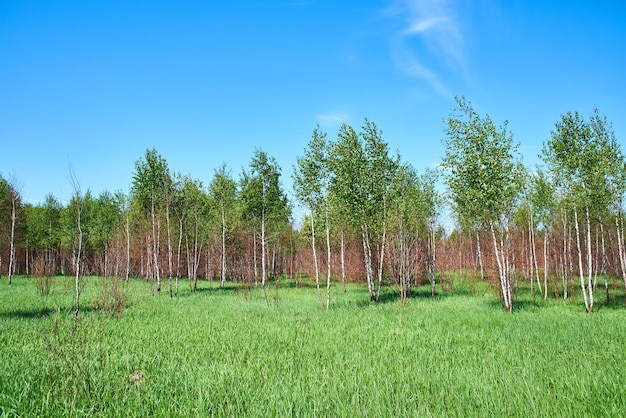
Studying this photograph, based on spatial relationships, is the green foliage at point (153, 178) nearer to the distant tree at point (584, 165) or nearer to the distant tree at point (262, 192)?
the distant tree at point (262, 192)

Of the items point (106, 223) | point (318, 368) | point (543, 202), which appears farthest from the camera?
point (106, 223)

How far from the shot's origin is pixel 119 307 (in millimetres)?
14445

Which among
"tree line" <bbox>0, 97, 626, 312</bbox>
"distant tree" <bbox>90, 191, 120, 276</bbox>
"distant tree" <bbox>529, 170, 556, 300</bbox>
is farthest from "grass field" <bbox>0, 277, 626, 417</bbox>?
"distant tree" <bbox>90, 191, 120, 276</bbox>

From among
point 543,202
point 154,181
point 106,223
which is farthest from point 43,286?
point 543,202

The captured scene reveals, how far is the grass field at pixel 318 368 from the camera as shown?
5168 millimetres

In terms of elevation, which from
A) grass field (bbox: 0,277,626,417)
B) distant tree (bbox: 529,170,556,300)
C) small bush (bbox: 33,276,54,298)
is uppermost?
distant tree (bbox: 529,170,556,300)

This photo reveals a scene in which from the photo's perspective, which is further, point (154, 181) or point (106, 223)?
point (106, 223)

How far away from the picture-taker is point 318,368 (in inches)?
271

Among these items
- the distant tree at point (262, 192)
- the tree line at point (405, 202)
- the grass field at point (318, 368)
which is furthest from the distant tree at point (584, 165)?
the distant tree at point (262, 192)

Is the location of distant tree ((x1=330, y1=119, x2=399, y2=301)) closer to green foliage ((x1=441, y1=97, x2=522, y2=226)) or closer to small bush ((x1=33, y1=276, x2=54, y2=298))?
green foliage ((x1=441, y1=97, x2=522, y2=226))

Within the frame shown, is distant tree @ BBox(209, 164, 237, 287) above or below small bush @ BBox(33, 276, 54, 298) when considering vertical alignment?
above

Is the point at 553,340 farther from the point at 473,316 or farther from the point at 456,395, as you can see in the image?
the point at 456,395

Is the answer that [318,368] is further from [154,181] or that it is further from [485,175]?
[154,181]

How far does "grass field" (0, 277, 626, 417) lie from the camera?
517 centimetres
